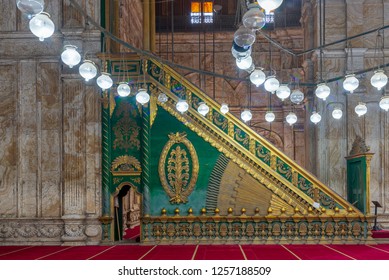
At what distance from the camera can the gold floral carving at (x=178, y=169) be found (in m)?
10.0

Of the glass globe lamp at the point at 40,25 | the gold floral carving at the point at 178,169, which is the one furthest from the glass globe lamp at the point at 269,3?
the gold floral carving at the point at 178,169

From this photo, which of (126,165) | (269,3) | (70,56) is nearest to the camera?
(269,3)

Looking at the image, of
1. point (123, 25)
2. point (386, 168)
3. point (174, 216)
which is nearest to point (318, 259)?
point (174, 216)

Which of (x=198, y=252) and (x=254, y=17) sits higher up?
(x=254, y=17)

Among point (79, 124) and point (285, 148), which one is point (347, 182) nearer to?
point (79, 124)

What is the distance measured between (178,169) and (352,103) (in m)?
4.43

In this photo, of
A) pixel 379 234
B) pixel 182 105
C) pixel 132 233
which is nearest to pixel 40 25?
pixel 182 105

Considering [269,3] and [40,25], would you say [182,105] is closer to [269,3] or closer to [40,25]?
[40,25]

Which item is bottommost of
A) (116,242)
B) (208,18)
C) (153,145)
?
(116,242)

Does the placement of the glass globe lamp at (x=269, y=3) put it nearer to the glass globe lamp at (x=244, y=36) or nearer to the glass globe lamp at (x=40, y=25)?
the glass globe lamp at (x=244, y=36)

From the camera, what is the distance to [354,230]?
985cm

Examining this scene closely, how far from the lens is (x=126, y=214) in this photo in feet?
42.1

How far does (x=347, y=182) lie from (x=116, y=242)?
507cm

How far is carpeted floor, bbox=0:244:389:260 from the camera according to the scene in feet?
26.6
